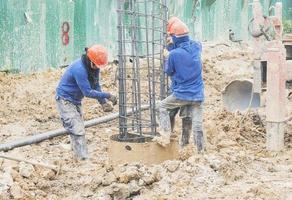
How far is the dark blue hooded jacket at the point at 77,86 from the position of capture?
8289 millimetres

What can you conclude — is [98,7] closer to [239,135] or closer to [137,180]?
[239,135]

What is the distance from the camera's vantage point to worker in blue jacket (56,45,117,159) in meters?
8.29

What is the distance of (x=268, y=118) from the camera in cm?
923

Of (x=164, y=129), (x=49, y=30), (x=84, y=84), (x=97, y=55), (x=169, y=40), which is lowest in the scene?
(x=164, y=129)

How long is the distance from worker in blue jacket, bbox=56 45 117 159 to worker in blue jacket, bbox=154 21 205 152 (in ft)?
2.27

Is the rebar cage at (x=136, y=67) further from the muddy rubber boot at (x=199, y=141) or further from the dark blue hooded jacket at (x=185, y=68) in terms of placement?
the muddy rubber boot at (x=199, y=141)

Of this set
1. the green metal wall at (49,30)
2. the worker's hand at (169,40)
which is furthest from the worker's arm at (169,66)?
the green metal wall at (49,30)

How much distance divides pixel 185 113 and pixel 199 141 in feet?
1.32

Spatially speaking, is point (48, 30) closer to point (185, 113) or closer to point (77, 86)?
point (77, 86)

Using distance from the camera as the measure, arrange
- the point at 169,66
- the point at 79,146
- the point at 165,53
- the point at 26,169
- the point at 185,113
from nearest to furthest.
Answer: the point at 26,169 → the point at 169,66 → the point at 165,53 → the point at 79,146 → the point at 185,113

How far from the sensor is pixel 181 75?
845 cm

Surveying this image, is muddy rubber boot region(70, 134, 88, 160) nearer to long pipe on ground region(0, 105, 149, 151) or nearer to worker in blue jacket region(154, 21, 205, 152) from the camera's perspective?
long pipe on ground region(0, 105, 149, 151)

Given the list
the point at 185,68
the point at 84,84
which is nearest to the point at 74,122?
the point at 84,84

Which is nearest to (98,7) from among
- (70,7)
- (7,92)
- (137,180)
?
(70,7)
